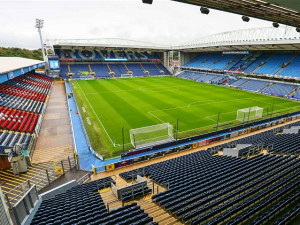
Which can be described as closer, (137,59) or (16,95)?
(16,95)

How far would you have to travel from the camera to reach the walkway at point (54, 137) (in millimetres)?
19562

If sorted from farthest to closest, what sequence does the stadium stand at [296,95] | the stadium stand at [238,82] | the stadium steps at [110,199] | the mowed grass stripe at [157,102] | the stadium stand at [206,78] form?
the stadium stand at [206,78] → the stadium stand at [238,82] → the stadium stand at [296,95] → the mowed grass stripe at [157,102] → the stadium steps at [110,199]

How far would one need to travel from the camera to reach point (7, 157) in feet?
52.3

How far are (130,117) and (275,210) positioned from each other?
23.6 m

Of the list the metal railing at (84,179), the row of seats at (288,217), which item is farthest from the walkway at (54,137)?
the row of seats at (288,217)

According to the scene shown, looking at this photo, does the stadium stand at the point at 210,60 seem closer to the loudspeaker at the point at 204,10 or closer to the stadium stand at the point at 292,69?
the stadium stand at the point at 292,69

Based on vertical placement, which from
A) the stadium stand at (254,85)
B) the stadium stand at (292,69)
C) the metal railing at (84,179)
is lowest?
the metal railing at (84,179)

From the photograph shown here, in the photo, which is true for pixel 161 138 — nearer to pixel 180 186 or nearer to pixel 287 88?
pixel 180 186

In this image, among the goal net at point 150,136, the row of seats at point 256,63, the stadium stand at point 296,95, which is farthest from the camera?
the row of seats at point 256,63

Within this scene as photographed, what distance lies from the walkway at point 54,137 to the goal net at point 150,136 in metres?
6.86

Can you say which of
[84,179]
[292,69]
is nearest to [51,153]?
[84,179]

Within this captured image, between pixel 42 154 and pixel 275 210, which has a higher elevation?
pixel 275 210

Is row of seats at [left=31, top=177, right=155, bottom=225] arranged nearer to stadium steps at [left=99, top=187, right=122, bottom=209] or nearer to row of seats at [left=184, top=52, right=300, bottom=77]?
stadium steps at [left=99, top=187, right=122, bottom=209]

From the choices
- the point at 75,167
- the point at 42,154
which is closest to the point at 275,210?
the point at 75,167
